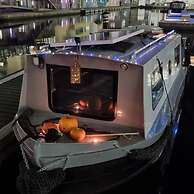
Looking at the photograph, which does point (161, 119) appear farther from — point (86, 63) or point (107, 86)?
point (86, 63)

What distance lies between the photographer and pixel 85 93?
4.30 meters

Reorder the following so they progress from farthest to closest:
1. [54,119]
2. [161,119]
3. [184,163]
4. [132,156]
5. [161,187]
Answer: [184,163]
[161,187]
[161,119]
[54,119]
[132,156]

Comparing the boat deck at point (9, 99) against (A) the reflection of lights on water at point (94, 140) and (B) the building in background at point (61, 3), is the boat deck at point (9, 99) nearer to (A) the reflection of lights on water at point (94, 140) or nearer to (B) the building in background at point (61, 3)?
(A) the reflection of lights on water at point (94, 140)

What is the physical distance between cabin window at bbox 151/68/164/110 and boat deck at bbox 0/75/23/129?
2.60m

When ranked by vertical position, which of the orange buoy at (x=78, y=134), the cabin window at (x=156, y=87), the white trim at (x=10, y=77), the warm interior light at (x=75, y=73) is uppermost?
the warm interior light at (x=75, y=73)

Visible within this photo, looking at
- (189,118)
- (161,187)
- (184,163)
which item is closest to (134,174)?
(161,187)

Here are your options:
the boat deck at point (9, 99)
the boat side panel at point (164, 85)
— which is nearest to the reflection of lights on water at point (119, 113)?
the boat side panel at point (164, 85)

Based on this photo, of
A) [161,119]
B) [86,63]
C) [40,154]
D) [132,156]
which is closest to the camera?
[40,154]

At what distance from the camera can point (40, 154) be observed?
11.6ft

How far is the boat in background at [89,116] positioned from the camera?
3.71 metres

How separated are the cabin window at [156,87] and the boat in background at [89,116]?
0.5 inches

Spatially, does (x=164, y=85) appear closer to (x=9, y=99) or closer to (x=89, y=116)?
(x=89, y=116)

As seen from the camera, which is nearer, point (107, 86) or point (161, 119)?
point (107, 86)

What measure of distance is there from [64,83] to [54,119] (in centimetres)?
51
